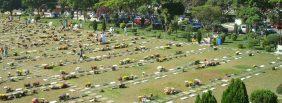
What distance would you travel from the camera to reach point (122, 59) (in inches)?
2255

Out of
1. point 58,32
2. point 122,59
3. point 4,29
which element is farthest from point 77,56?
point 4,29

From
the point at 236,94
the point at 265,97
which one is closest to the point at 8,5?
the point at 265,97

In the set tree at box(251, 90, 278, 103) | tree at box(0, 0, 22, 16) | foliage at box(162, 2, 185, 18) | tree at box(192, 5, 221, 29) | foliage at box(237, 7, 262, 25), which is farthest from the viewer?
tree at box(0, 0, 22, 16)

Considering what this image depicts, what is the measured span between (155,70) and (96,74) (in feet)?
20.8

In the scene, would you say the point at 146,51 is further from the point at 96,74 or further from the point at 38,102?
the point at 38,102

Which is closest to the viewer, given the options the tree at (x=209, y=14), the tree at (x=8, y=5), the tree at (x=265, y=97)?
the tree at (x=265, y=97)

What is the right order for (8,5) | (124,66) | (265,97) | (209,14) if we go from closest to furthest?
1. (265,97)
2. (124,66)
3. (209,14)
4. (8,5)

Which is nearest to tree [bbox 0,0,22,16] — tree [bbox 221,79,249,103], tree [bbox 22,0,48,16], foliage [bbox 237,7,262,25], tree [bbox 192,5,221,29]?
tree [bbox 22,0,48,16]

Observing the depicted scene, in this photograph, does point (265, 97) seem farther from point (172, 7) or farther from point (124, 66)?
point (172, 7)

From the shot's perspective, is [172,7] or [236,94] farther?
[172,7]

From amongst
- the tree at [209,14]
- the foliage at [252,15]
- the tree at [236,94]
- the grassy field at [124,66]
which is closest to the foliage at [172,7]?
the tree at [209,14]

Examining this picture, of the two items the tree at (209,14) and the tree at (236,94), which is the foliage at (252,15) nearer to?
the tree at (209,14)

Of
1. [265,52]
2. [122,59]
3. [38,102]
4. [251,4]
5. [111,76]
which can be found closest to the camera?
[38,102]

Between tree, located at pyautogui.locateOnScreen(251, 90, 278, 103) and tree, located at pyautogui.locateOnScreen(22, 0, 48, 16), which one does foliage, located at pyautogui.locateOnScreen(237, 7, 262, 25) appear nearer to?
tree, located at pyautogui.locateOnScreen(251, 90, 278, 103)
